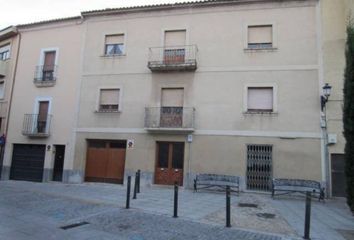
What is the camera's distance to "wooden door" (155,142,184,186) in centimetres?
1496

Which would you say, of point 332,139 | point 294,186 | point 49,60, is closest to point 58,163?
point 49,60

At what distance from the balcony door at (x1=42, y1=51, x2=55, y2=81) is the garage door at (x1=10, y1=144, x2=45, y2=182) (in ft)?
13.2

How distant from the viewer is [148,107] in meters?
15.4

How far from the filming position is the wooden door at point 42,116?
1727 centimetres

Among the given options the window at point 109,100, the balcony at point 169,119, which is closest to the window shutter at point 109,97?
the window at point 109,100

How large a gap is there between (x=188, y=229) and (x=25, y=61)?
16.0 meters

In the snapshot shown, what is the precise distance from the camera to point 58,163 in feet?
55.5

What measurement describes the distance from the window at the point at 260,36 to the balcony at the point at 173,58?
2744mm

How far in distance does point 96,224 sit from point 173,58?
33.1ft

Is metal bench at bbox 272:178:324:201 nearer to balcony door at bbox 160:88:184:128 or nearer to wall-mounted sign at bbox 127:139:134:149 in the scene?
balcony door at bbox 160:88:184:128

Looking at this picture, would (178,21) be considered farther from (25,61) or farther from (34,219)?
(34,219)

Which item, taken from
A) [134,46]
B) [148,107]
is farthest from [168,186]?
[134,46]

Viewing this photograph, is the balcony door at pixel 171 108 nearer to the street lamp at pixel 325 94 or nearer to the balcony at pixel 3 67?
the street lamp at pixel 325 94

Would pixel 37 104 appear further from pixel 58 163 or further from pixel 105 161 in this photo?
pixel 105 161
